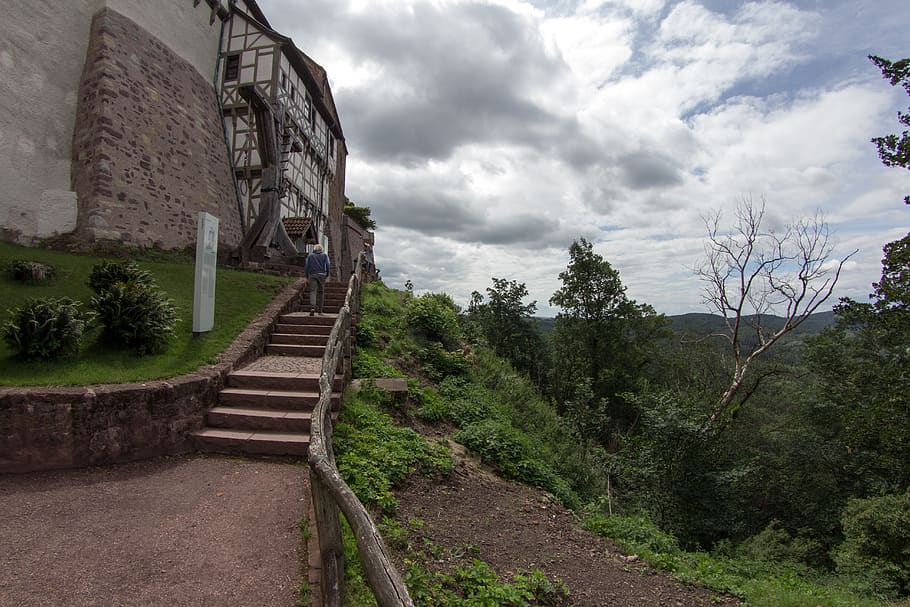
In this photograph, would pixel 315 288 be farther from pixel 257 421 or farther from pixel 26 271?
pixel 26 271

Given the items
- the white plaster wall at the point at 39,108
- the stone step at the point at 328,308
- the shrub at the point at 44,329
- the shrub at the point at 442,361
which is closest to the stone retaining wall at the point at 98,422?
the shrub at the point at 44,329

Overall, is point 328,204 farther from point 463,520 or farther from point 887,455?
point 887,455

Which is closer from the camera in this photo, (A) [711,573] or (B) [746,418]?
(A) [711,573]

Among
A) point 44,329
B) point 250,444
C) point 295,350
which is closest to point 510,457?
point 250,444

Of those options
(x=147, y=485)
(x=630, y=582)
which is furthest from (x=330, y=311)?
(x=630, y=582)

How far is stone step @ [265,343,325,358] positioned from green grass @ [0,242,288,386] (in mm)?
642

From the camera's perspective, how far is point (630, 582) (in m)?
4.54

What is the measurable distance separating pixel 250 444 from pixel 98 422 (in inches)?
58.6

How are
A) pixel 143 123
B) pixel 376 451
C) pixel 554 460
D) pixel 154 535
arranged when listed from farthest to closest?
pixel 143 123 → pixel 554 460 → pixel 376 451 → pixel 154 535

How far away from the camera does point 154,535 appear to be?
10.6 ft

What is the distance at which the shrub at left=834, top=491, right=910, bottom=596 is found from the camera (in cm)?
901

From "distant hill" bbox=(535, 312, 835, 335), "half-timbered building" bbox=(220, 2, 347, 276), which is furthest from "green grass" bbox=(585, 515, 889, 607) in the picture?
"half-timbered building" bbox=(220, 2, 347, 276)

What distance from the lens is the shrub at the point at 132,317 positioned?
224 inches

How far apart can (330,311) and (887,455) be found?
19317 mm
